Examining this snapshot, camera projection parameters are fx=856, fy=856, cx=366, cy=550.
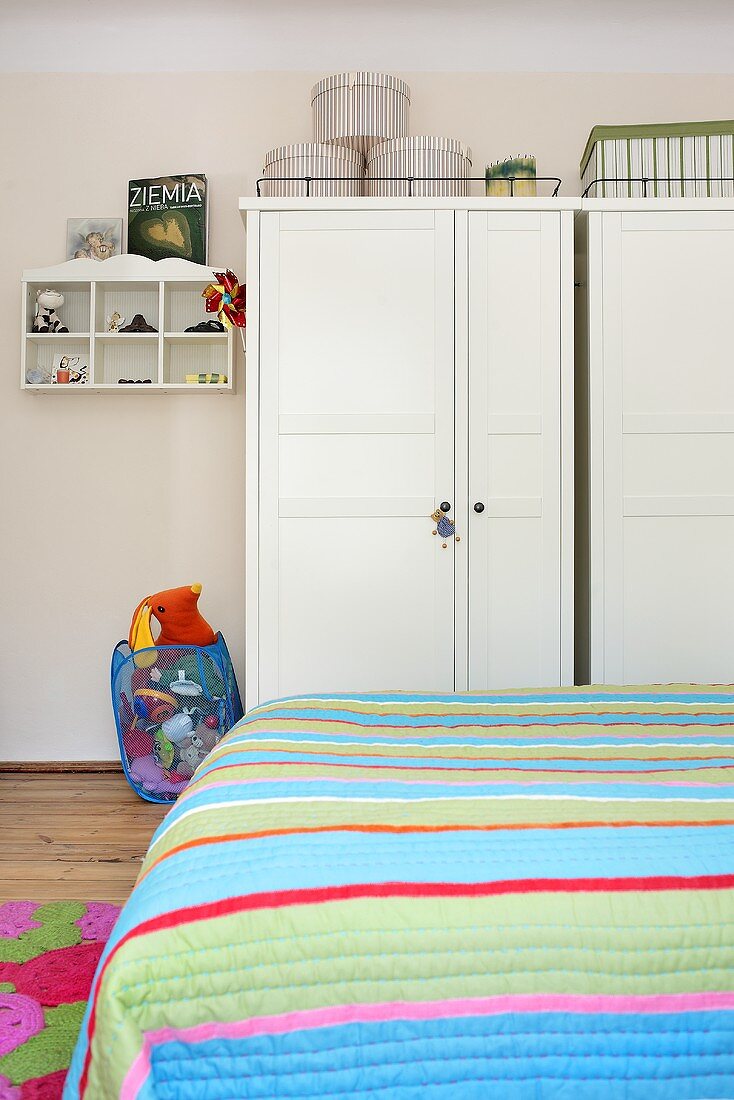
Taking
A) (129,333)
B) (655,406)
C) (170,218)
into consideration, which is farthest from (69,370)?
(655,406)

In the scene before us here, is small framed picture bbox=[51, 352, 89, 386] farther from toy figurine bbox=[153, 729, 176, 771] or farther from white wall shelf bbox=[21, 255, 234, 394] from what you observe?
toy figurine bbox=[153, 729, 176, 771]

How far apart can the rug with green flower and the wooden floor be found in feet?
0.36

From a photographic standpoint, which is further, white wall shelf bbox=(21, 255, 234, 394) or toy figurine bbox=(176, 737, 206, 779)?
white wall shelf bbox=(21, 255, 234, 394)

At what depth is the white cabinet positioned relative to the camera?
8.71ft

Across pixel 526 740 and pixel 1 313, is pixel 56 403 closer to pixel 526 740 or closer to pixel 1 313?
pixel 1 313

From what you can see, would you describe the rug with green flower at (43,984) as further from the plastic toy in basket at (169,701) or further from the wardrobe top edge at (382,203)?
the wardrobe top edge at (382,203)

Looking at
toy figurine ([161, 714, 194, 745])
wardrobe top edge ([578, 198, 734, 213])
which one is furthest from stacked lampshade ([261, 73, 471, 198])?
toy figurine ([161, 714, 194, 745])

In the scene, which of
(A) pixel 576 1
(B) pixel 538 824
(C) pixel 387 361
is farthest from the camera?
(A) pixel 576 1

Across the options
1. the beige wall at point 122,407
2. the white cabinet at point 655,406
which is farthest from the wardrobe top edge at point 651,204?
the beige wall at point 122,407

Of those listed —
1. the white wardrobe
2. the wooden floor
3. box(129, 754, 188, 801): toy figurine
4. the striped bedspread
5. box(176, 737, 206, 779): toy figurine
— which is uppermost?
the white wardrobe

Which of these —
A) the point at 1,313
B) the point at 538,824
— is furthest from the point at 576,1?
the point at 538,824

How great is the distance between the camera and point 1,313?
3303 mm

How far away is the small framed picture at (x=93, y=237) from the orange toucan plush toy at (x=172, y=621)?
135 centimetres

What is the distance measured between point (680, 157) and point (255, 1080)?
9.19 ft
